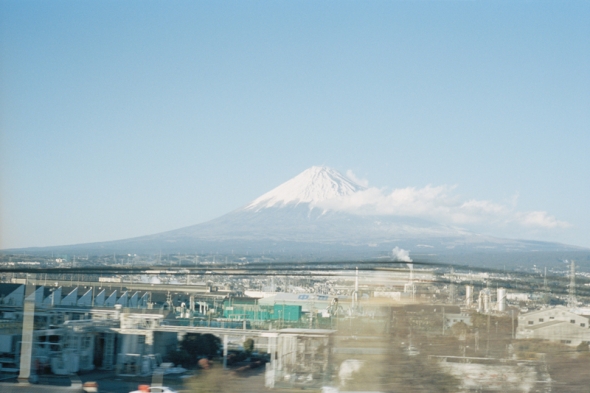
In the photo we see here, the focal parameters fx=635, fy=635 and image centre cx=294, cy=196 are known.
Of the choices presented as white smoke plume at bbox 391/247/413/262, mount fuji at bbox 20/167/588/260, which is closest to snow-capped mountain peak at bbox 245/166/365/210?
mount fuji at bbox 20/167/588/260

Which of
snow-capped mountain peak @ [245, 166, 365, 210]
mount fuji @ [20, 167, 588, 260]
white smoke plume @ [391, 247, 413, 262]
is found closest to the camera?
white smoke plume @ [391, 247, 413, 262]

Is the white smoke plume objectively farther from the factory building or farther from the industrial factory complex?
the factory building

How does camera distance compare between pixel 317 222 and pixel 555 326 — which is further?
pixel 317 222

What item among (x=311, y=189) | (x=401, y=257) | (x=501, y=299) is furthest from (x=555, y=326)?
(x=311, y=189)

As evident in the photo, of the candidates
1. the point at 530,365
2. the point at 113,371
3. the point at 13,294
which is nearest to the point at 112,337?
the point at 113,371

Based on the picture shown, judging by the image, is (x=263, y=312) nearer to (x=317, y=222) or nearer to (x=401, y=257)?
(x=401, y=257)

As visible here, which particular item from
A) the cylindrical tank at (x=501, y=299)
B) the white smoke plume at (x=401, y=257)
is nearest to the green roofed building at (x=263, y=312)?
the white smoke plume at (x=401, y=257)

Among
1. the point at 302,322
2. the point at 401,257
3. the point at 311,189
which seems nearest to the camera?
the point at 302,322

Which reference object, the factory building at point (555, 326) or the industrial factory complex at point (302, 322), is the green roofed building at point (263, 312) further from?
the factory building at point (555, 326)
